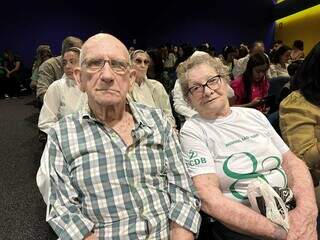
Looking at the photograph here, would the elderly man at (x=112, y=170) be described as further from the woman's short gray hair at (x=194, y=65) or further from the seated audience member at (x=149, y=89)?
the seated audience member at (x=149, y=89)

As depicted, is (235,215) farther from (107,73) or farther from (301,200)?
(107,73)

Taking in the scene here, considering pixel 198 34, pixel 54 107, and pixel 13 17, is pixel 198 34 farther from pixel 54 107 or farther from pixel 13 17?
pixel 54 107

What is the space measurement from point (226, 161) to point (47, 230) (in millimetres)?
1522

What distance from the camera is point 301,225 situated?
52.1 inches

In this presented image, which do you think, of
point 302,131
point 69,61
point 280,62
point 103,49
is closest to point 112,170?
point 103,49

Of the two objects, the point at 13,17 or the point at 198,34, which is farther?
Result: the point at 198,34

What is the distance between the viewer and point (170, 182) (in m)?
1.38

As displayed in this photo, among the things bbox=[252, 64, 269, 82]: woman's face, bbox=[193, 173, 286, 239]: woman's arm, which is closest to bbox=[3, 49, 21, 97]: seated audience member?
bbox=[252, 64, 269, 82]: woman's face

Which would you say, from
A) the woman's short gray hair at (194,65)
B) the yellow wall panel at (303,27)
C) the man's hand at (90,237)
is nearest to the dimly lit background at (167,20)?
the yellow wall panel at (303,27)

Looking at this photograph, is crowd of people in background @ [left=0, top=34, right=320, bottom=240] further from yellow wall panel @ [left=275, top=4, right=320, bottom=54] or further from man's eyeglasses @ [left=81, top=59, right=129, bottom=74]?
yellow wall panel @ [left=275, top=4, right=320, bottom=54]

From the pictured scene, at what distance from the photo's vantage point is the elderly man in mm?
1277

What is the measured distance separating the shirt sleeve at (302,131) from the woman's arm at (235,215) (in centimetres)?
47

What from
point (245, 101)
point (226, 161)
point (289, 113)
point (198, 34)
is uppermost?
point (289, 113)

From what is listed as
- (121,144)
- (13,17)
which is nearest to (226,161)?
(121,144)
